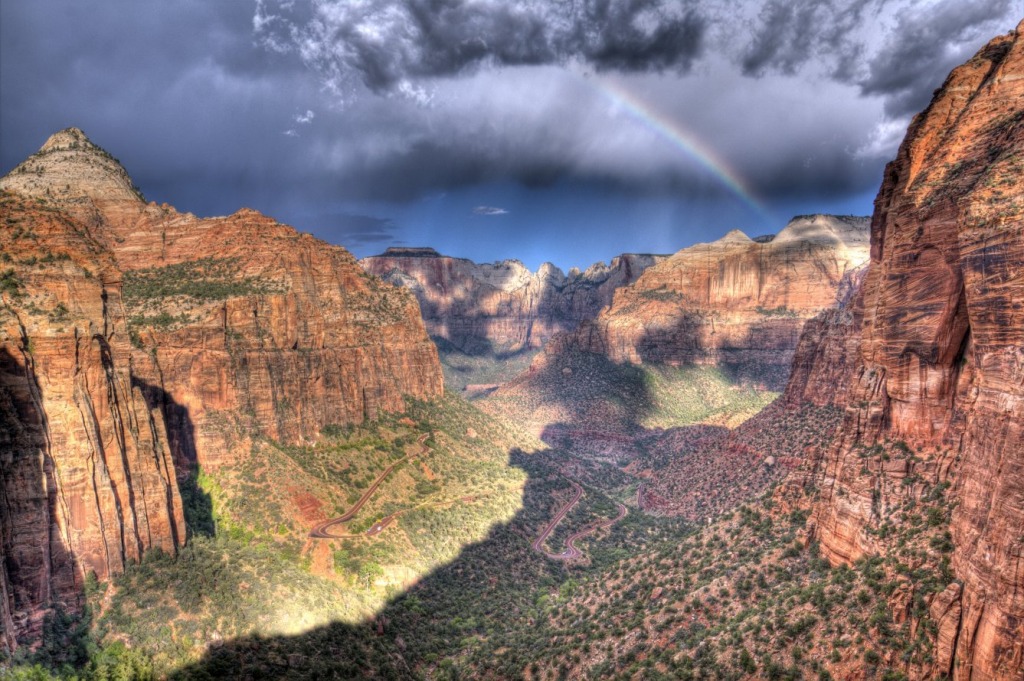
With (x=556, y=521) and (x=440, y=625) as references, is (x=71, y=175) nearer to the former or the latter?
(x=440, y=625)

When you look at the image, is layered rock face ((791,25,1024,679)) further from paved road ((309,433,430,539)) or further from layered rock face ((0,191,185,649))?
layered rock face ((0,191,185,649))

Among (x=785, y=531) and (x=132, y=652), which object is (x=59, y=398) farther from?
(x=785, y=531)

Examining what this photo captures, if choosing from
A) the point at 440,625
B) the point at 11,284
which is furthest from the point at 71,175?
the point at 440,625

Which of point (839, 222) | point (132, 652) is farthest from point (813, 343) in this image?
point (839, 222)

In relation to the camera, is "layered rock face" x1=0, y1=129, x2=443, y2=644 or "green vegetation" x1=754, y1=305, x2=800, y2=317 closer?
"layered rock face" x1=0, y1=129, x2=443, y2=644

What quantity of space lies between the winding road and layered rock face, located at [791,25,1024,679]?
3793 centimetres

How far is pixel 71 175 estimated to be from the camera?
67.2 m

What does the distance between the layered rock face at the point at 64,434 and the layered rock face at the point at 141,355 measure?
0.09 metres

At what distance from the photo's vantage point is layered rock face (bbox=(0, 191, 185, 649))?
30703 mm

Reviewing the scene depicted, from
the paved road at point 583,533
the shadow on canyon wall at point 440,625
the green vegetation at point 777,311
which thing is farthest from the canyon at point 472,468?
the green vegetation at point 777,311

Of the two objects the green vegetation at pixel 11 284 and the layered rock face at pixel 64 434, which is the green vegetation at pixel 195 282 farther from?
the green vegetation at pixel 11 284

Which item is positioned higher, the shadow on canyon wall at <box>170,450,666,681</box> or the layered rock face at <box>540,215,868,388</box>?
the layered rock face at <box>540,215,868,388</box>

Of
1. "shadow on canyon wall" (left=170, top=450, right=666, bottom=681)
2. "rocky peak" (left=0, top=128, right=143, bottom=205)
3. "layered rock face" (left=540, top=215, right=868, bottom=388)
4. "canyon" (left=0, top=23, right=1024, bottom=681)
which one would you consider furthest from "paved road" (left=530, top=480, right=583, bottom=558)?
"layered rock face" (left=540, top=215, right=868, bottom=388)

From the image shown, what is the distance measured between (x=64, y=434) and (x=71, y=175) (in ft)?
163
